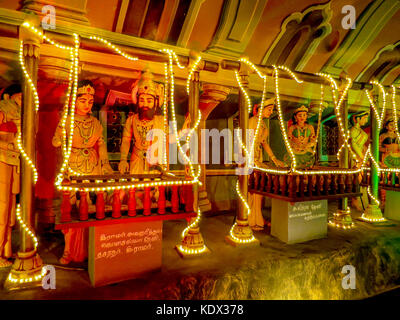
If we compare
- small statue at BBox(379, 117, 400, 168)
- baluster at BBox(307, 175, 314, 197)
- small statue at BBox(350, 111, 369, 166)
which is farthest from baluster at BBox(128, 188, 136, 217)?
small statue at BBox(379, 117, 400, 168)

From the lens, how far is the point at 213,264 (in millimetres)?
3207

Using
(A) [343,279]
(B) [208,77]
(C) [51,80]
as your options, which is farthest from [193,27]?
(A) [343,279]

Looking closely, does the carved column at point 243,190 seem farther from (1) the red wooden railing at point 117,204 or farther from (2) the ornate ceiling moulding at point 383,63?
(2) the ornate ceiling moulding at point 383,63

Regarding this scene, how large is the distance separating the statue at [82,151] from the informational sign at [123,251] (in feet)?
1.79

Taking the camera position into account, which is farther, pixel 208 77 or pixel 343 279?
pixel 208 77

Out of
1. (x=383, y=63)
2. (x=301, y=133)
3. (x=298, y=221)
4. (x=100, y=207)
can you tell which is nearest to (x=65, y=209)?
(x=100, y=207)

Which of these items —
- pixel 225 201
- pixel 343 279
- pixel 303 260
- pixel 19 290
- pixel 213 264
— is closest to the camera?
pixel 19 290

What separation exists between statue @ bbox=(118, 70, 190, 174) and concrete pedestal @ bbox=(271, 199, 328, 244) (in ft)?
7.43

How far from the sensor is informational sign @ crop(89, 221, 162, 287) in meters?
2.71

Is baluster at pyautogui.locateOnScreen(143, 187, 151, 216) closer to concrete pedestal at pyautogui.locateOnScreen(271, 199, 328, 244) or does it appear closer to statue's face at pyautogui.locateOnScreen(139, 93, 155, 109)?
statue's face at pyautogui.locateOnScreen(139, 93, 155, 109)

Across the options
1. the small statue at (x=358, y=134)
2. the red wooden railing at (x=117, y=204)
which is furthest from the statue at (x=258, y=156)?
the small statue at (x=358, y=134)

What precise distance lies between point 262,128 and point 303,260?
238 cm

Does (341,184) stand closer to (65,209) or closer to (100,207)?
(100,207)

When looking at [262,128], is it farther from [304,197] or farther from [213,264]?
[213,264]
